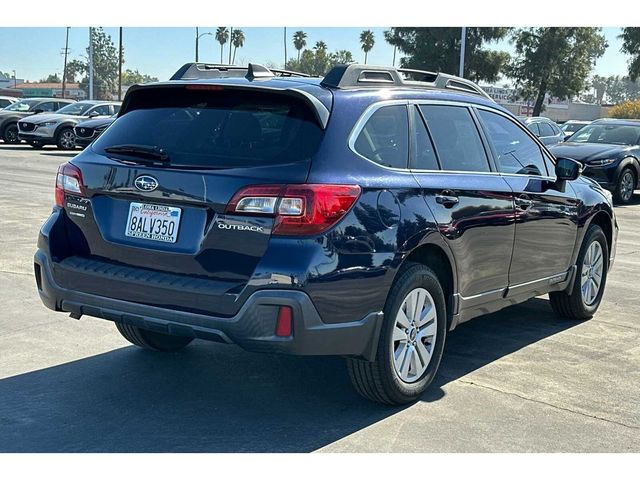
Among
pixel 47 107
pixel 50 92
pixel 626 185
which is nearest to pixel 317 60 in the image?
pixel 50 92

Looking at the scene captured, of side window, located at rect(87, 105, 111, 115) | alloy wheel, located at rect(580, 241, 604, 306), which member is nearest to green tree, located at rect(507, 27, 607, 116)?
side window, located at rect(87, 105, 111, 115)

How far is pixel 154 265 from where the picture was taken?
14.1 ft

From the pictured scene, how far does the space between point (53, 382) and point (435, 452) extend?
2.30m

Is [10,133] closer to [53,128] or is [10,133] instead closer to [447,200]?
[53,128]

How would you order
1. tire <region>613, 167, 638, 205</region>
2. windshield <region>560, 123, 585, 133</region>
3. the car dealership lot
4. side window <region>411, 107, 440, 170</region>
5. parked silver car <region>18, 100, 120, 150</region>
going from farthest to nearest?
parked silver car <region>18, 100, 120, 150</region>, windshield <region>560, 123, 585, 133</region>, tire <region>613, 167, 638, 205</region>, side window <region>411, 107, 440, 170</region>, the car dealership lot

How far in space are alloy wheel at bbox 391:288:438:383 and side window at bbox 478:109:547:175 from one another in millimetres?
1361

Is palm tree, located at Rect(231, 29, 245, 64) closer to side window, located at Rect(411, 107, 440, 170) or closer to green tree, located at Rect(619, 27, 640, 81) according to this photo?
green tree, located at Rect(619, 27, 640, 81)

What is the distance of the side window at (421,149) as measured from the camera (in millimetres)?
4887

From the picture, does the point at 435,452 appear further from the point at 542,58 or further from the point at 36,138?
the point at 542,58

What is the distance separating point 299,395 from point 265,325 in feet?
3.21

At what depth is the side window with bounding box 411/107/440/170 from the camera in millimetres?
4887

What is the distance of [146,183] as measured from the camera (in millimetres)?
4371

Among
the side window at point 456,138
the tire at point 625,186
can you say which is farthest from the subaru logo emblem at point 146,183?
the tire at point 625,186

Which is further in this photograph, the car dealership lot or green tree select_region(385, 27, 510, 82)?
green tree select_region(385, 27, 510, 82)
